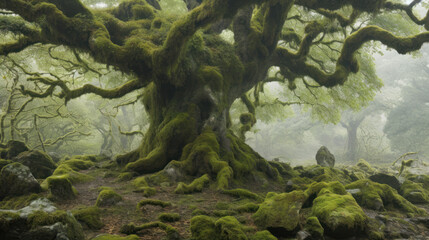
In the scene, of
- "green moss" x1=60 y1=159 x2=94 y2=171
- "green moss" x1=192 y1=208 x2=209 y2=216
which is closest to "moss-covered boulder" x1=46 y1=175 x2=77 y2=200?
"green moss" x1=192 y1=208 x2=209 y2=216

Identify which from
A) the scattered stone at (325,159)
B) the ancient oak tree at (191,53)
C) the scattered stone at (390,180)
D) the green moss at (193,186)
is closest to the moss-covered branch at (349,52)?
the ancient oak tree at (191,53)

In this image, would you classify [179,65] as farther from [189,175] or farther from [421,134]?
[421,134]

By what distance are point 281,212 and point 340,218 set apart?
0.96 metres

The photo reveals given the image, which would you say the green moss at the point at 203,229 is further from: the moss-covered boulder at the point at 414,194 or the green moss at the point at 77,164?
the green moss at the point at 77,164

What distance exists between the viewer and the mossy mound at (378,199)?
6863 mm

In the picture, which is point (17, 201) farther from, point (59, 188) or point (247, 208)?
point (247, 208)

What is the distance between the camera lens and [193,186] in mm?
7297

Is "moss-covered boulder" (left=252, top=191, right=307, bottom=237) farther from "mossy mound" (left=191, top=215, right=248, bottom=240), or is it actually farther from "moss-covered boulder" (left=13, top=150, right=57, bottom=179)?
"moss-covered boulder" (left=13, top=150, right=57, bottom=179)

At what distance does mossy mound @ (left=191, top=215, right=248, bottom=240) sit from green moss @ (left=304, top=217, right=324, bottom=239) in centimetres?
114

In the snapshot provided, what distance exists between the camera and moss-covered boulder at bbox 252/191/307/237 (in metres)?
4.15

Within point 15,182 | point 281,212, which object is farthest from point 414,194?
point 15,182

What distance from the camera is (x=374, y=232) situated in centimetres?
440

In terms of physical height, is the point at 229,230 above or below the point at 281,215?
below

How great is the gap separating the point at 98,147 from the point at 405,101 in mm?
45479
